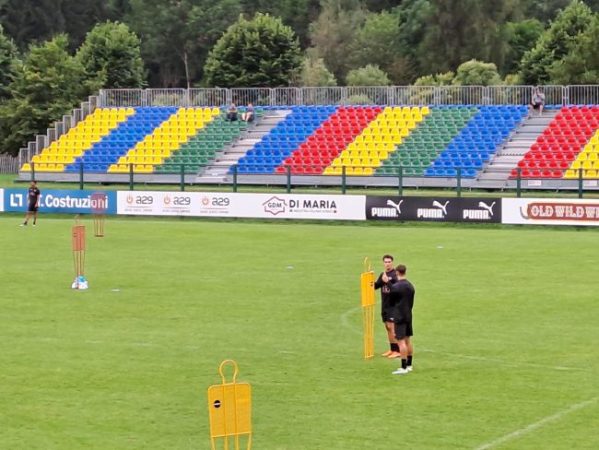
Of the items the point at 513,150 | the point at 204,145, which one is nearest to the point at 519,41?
the point at 204,145

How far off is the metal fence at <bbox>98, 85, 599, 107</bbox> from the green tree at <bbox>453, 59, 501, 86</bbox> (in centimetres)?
1010

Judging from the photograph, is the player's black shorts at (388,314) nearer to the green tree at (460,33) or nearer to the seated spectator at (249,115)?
the seated spectator at (249,115)

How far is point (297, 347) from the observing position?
21844 mm

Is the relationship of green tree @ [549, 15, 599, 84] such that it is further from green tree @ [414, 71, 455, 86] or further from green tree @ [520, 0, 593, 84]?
green tree @ [414, 71, 455, 86]

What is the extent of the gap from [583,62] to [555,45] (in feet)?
21.4

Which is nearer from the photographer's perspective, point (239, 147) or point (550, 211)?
point (550, 211)

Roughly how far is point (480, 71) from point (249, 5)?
38.2 meters

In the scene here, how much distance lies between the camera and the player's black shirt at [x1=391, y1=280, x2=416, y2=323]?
19.2m

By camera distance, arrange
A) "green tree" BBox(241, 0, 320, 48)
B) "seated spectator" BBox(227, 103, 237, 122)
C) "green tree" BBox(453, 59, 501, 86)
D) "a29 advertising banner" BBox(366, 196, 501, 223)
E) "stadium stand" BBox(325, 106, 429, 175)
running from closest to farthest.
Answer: "a29 advertising banner" BBox(366, 196, 501, 223), "stadium stand" BBox(325, 106, 429, 175), "seated spectator" BBox(227, 103, 237, 122), "green tree" BBox(453, 59, 501, 86), "green tree" BBox(241, 0, 320, 48)

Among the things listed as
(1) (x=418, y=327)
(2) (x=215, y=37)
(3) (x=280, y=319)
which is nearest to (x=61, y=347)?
(3) (x=280, y=319)

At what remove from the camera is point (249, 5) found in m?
112

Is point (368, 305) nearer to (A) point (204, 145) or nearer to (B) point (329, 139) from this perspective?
(B) point (329, 139)

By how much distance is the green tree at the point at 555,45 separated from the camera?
248ft

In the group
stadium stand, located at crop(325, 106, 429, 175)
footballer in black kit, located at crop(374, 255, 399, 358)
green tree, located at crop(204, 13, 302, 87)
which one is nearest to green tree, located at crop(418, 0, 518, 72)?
green tree, located at crop(204, 13, 302, 87)
